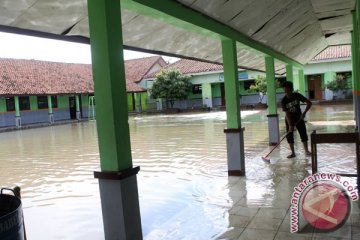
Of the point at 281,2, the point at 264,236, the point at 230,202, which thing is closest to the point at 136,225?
the point at 264,236

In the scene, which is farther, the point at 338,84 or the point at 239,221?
the point at 338,84

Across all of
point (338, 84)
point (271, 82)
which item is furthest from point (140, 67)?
point (271, 82)

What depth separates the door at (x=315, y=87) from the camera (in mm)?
31500

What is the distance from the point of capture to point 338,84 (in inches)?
1080

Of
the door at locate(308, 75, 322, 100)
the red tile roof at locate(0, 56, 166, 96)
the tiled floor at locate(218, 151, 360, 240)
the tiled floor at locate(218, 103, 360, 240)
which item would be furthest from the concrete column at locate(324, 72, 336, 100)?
the tiled floor at locate(218, 151, 360, 240)

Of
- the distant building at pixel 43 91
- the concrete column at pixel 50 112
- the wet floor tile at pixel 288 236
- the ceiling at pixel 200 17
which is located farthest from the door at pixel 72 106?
the wet floor tile at pixel 288 236

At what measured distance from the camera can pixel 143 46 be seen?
20.8ft

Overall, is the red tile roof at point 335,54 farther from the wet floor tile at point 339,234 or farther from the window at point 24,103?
the wet floor tile at point 339,234

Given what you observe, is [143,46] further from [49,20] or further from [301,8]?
[301,8]

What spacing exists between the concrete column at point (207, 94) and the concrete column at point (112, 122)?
29.9 metres

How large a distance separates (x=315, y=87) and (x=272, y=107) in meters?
22.5

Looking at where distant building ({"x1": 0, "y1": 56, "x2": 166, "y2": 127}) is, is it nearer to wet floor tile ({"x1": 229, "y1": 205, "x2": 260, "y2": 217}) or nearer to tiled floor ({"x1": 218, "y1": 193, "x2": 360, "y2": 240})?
wet floor tile ({"x1": 229, "y1": 205, "x2": 260, "y2": 217})

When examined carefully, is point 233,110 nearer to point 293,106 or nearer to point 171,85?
point 293,106

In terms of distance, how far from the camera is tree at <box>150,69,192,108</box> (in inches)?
1264
